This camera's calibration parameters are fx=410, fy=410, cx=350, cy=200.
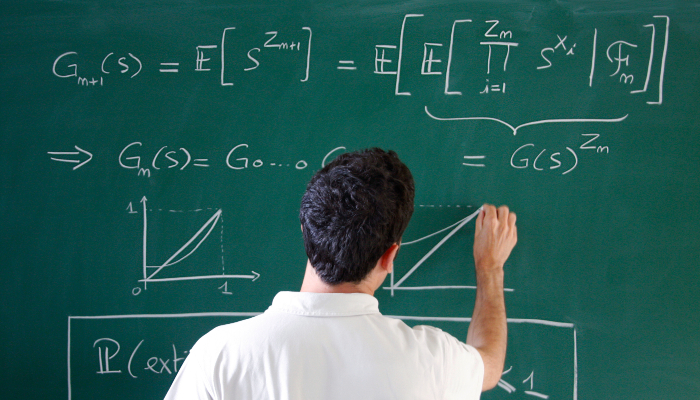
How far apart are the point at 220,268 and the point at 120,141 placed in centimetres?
52

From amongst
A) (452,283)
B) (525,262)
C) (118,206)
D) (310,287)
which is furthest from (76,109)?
(525,262)

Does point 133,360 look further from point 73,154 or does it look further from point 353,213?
point 353,213

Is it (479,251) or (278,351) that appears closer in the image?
(278,351)

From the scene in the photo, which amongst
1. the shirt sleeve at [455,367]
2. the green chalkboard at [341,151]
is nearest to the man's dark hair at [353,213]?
the shirt sleeve at [455,367]

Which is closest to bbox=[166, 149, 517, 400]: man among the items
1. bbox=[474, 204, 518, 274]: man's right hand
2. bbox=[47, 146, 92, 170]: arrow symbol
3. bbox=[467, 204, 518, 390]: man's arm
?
bbox=[467, 204, 518, 390]: man's arm

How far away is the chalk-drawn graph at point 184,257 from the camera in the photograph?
1.32 metres

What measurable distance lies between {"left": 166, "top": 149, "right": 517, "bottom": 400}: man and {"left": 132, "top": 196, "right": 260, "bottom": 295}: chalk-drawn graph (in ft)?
1.50

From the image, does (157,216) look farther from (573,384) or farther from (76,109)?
(573,384)

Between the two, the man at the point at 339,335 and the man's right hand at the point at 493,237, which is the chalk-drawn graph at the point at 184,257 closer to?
the man at the point at 339,335

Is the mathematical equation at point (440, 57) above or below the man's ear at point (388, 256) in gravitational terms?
above

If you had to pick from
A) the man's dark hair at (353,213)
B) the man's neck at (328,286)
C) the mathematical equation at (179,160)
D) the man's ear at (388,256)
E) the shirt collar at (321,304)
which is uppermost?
the mathematical equation at (179,160)

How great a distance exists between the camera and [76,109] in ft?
4.27

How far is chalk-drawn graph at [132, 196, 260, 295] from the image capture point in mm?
1318

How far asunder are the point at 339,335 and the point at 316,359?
0.07 meters
